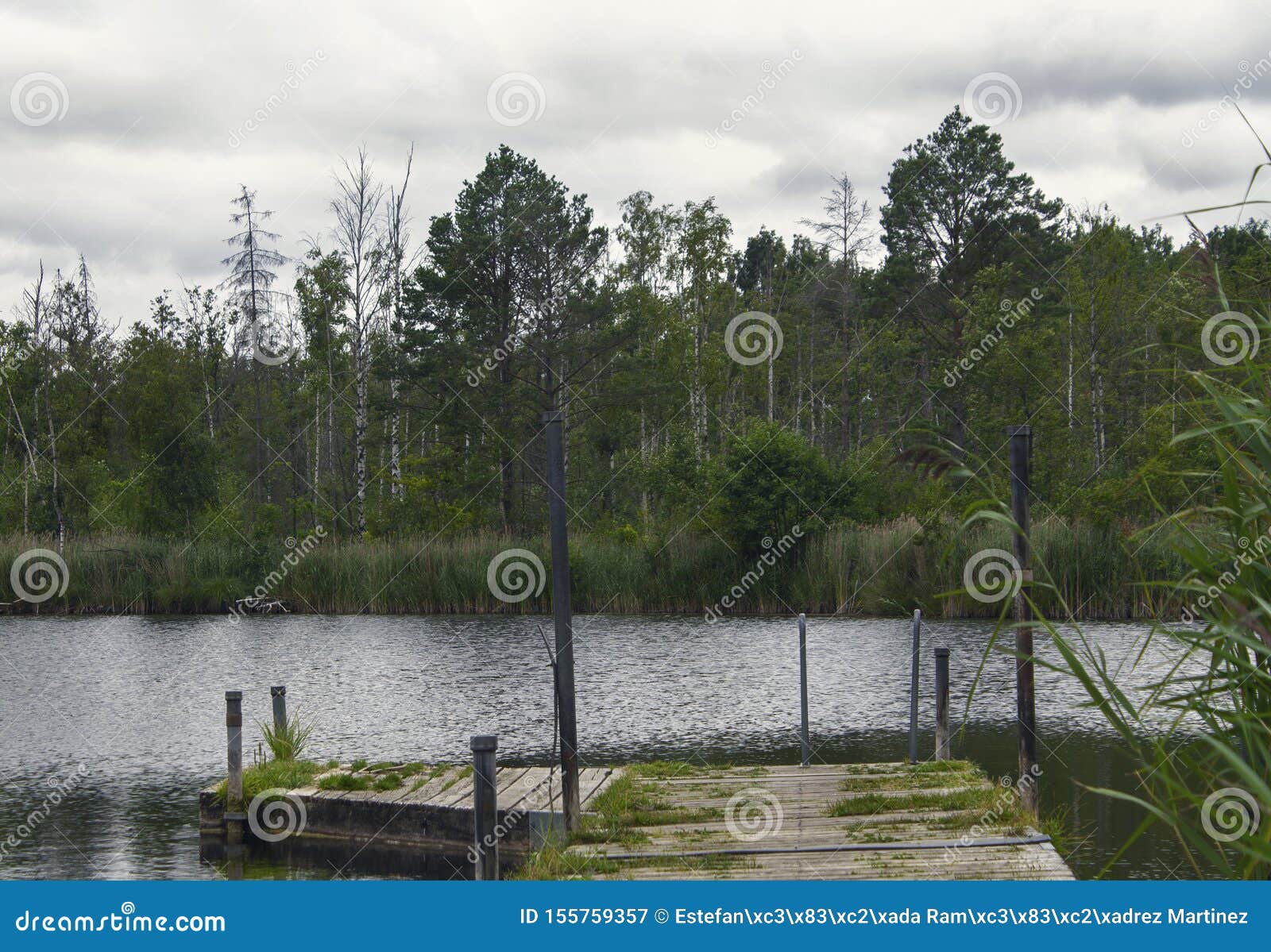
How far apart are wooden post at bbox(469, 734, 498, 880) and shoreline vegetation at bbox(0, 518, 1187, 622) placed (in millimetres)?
17656

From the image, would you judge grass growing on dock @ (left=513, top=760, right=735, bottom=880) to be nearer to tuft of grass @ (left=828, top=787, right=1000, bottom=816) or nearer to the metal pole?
the metal pole

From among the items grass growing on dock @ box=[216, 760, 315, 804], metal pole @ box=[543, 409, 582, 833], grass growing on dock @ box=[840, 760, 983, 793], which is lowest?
grass growing on dock @ box=[216, 760, 315, 804]

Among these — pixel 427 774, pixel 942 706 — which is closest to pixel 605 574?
pixel 427 774

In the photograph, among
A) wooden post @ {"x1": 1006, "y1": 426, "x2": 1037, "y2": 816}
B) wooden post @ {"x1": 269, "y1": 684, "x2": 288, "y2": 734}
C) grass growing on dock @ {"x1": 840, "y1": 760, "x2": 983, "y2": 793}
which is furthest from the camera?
wooden post @ {"x1": 269, "y1": 684, "x2": 288, "y2": 734}

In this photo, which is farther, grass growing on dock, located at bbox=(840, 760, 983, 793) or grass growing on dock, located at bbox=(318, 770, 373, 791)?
grass growing on dock, located at bbox=(318, 770, 373, 791)

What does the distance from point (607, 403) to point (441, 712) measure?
22.1 metres

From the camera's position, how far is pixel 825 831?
286 inches

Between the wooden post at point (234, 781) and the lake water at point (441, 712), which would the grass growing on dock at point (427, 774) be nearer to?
the lake water at point (441, 712)

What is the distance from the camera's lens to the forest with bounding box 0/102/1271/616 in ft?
89.9

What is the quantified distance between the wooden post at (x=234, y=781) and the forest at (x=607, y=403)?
16549 mm

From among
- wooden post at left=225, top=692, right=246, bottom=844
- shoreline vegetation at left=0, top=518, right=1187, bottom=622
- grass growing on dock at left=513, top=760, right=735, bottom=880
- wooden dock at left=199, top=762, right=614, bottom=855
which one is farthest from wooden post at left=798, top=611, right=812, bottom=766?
shoreline vegetation at left=0, top=518, right=1187, bottom=622

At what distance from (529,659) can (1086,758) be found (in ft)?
29.8

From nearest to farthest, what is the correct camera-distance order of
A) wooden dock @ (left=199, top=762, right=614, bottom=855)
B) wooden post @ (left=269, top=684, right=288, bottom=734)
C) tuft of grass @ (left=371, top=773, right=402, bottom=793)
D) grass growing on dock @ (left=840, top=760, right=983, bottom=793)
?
1. wooden dock @ (left=199, top=762, right=614, bottom=855)
2. grass growing on dock @ (left=840, top=760, right=983, bottom=793)
3. tuft of grass @ (left=371, top=773, right=402, bottom=793)
4. wooden post @ (left=269, top=684, right=288, bottom=734)

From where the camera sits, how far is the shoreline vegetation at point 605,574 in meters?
23.8
